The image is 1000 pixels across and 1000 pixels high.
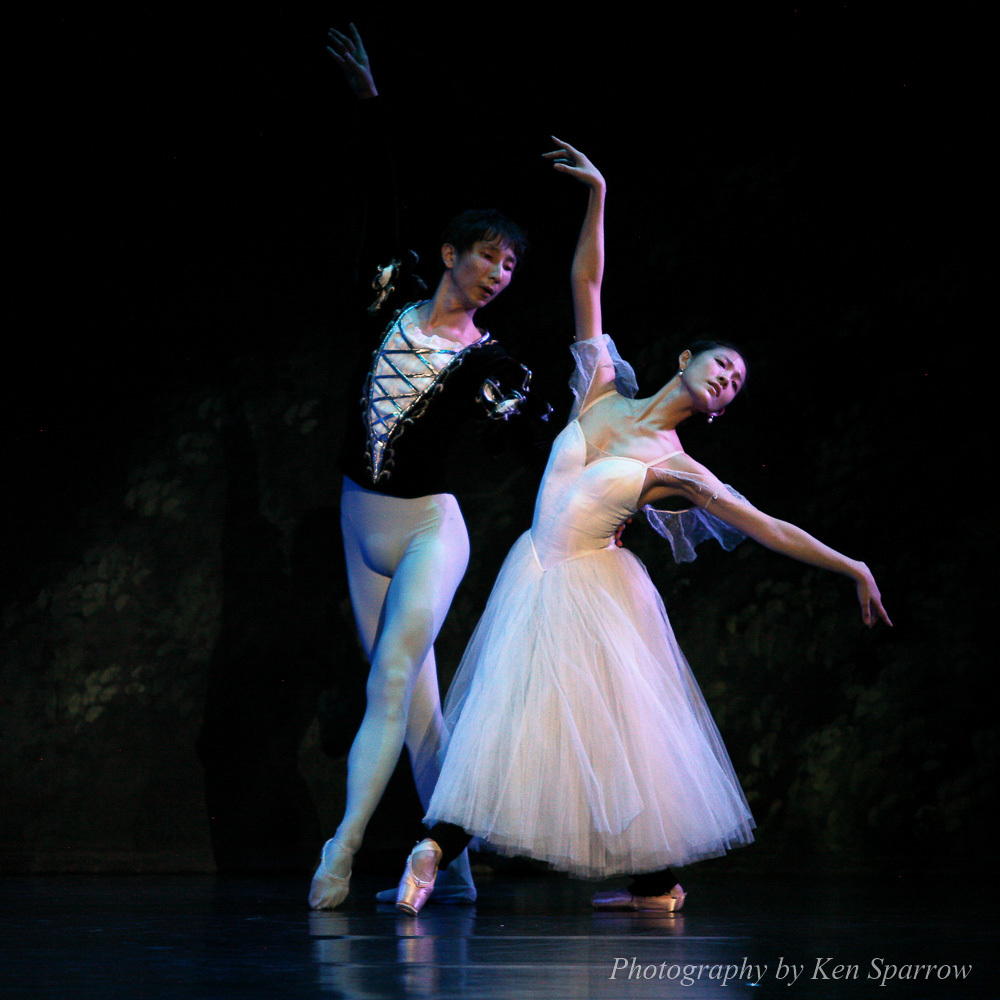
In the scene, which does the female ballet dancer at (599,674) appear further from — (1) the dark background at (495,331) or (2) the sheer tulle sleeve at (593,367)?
(1) the dark background at (495,331)

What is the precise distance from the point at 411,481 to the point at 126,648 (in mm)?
1213

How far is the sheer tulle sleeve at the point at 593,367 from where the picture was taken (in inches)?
102

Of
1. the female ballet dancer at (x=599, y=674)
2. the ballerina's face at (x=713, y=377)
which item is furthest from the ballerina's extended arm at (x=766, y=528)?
A: the ballerina's face at (x=713, y=377)

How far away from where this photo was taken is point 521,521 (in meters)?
3.38

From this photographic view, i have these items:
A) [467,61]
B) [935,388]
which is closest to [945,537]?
[935,388]

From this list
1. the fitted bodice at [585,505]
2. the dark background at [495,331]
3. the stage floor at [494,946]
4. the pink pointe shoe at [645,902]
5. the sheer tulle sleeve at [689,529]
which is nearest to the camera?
the stage floor at [494,946]

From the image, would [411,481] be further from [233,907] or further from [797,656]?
[797,656]

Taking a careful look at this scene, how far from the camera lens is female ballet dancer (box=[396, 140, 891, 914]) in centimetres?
220

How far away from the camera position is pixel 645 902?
7.59 ft

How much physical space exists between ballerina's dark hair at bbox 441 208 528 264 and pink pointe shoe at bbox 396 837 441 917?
1198 mm

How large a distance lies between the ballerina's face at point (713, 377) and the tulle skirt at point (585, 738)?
377mm

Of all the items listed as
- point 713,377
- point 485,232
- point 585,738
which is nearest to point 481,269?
point 485,232

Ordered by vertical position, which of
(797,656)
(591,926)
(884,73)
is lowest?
(591,926)

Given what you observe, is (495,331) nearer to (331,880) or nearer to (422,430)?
(422,430)
